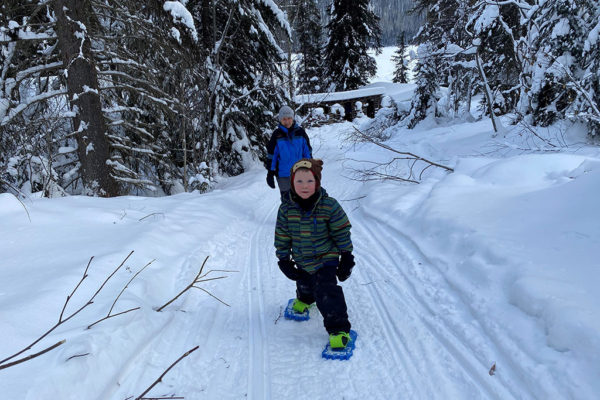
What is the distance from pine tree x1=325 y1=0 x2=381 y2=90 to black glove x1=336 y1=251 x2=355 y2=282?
2724 cm

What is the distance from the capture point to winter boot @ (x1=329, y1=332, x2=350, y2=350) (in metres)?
2.72

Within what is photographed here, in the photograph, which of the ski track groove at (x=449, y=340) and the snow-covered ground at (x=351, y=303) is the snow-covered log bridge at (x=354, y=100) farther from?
the ski track groove at (x=449, y=340)

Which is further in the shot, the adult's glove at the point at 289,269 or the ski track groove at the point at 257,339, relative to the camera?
the adult's glove at the point at 289,269

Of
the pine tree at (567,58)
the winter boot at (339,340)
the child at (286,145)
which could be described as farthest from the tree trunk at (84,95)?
the pine tree at (567,58)

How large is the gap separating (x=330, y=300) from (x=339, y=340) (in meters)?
0.31

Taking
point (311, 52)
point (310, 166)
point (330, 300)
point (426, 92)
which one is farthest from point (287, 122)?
point (311, 52)

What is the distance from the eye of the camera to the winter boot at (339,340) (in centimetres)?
272

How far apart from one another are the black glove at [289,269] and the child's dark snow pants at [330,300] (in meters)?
0.16

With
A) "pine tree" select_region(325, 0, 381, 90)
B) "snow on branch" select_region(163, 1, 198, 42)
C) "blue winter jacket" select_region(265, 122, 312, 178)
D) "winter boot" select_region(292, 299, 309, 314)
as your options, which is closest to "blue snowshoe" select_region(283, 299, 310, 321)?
"winter boot" select_region(292, 299, 309, 314)

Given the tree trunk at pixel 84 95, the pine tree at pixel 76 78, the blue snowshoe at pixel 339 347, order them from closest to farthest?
the blue snowshoe at pixel 339 347
the pine tree at pixel 76 78
the tree trunk at pixel 84 95

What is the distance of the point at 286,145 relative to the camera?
211 inches

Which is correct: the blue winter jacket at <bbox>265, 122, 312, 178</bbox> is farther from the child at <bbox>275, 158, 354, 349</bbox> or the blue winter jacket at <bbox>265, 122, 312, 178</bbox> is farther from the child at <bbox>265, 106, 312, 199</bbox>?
the child at <bbox>275, 158, 354, 349</bbox>

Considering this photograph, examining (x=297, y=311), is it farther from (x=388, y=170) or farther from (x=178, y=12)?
(x=388, y=170)

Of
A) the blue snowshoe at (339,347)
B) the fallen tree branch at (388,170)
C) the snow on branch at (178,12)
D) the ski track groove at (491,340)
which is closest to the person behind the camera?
the ski track groove at (491,340)
